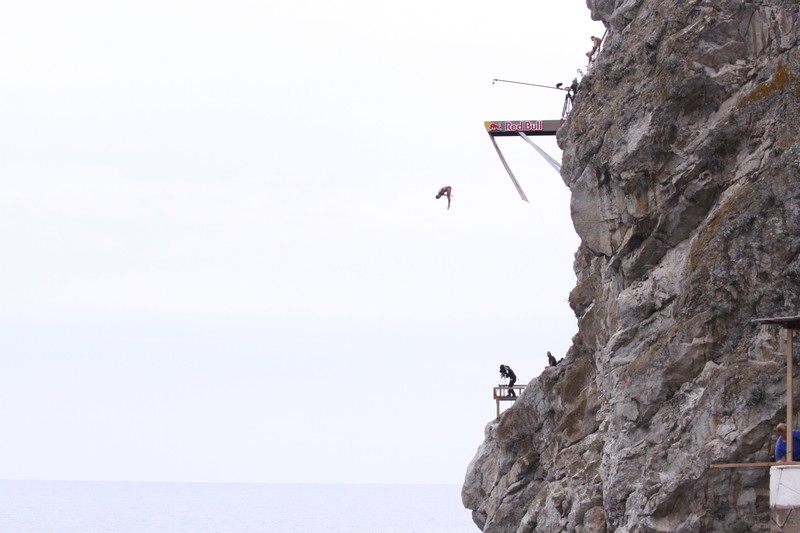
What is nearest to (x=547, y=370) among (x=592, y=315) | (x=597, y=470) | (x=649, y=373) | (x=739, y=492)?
(x=592, y=315)

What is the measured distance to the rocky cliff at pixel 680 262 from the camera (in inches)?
1153

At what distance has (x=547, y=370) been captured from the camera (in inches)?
1619

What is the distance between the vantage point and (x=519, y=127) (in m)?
45.7

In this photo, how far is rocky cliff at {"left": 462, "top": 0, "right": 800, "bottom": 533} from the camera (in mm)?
Result: 29297

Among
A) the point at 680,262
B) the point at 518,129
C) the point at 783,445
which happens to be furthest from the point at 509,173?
the point at 783,445

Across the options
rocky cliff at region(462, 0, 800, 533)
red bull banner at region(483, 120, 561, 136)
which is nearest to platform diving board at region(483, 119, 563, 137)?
red bull banner at region(483, 120, 561, 136)

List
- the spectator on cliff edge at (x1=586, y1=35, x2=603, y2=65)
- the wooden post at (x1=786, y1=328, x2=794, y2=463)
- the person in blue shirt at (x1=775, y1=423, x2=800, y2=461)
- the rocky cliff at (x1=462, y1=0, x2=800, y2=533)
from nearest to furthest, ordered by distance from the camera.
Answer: the wooden post at (x1=786, y1=328, x2=794, y2=463), the person in blue shirt at (x1=775, y1=423, x2=800, y2=461), the rocky cliff at (x1=462, y1=0, x2=800, y2=533), the spectator on cliff edge at (x1=586, y1=35, x2=603, y2=65)

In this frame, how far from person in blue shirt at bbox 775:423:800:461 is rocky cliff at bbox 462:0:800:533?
1.85 m

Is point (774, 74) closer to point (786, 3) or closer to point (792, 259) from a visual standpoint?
point (786, 3)

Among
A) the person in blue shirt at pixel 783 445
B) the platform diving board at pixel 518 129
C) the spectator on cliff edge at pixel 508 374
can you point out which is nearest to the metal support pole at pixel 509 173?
the platform diving board at pixel 518 129

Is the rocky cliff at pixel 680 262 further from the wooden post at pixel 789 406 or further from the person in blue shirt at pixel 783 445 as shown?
the wooden post at pixel 789 406

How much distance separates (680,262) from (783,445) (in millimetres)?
6676

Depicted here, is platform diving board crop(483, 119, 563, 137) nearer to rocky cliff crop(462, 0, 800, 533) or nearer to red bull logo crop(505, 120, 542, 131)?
red bull logo crop(505, 120, 542, 131)

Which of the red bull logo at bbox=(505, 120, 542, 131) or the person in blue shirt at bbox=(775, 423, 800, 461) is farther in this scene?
the red bull logo at bbox=(505, 120, 542, 131)
